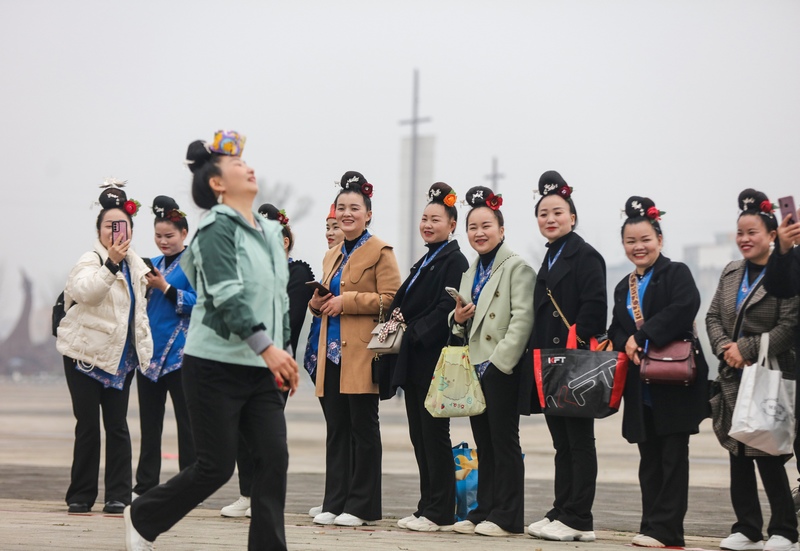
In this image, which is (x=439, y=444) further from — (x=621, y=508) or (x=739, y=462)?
(x=621, y=508)

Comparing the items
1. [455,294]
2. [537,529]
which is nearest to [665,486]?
[537,529]

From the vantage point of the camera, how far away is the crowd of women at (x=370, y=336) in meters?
5.23

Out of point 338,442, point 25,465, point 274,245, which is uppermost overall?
point 274,245

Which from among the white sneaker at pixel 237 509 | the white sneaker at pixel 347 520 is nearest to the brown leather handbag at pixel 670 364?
the white sneaker at pixel 347 520

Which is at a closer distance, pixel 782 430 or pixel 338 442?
pixel 782 430

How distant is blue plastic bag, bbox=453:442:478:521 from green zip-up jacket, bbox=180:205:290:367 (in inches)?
115

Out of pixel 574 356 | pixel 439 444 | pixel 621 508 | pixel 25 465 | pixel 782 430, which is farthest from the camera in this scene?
pixel 25 465

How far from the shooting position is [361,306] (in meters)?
7.84

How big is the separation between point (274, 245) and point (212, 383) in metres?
0.74

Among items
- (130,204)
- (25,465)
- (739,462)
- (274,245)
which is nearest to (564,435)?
(739,462)

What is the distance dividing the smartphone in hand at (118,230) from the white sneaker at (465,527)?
10.2 feet

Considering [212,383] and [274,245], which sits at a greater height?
[274,245]

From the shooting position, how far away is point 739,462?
23.0 feet

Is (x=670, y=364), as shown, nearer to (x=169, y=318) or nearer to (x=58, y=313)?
(x=169, y=318)
